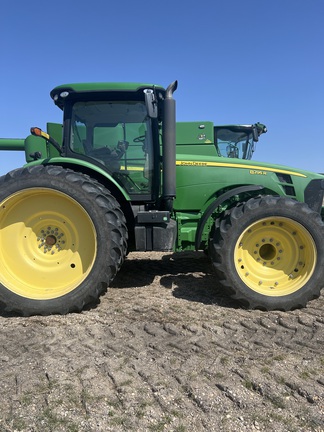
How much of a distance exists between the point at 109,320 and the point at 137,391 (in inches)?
43.6

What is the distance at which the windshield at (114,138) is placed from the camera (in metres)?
3.68

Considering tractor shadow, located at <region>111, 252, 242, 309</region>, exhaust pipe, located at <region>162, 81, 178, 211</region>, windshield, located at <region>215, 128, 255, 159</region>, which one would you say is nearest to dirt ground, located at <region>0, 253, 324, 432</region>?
tractor shadow, located at <region>111, 252, 242, 309</region>

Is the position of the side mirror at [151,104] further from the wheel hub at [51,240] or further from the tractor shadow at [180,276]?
the tractor shadow at [180,276]

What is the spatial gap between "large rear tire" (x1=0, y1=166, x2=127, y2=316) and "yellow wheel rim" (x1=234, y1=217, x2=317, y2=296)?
131 centimetres

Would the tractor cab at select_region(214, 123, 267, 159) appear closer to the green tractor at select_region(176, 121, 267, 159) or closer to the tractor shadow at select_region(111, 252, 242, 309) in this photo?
the green tractor at select_region(176, 121, 267, 159)

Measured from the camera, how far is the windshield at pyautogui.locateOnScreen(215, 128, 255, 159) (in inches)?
330

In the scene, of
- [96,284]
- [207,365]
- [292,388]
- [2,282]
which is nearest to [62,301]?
[96,284]

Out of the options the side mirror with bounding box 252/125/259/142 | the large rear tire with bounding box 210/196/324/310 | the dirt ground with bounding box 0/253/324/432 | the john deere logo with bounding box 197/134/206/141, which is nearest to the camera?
the dirt ground with bounding box 0/253/324/432

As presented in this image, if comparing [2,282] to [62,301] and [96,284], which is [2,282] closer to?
[62,301]

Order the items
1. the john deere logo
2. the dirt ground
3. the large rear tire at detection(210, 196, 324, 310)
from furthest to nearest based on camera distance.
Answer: the john deere logo
the large rear tire at detection(210, 196, 324, 310)
the dirt ground

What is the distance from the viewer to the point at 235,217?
3398 millimetres

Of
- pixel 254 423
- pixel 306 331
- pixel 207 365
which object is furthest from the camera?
pixel 306 331

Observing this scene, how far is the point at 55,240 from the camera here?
3527 mm

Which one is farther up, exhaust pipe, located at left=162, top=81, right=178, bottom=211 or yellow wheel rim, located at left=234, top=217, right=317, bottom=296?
exhaust pipe, located at left=162, top=81, right=178, bottom=211
